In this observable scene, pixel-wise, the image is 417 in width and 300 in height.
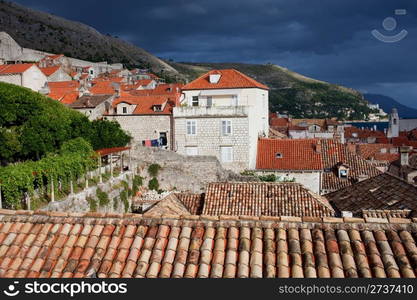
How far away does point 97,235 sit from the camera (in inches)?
254

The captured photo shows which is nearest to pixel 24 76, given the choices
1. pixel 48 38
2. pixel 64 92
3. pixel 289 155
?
pixel 64 92

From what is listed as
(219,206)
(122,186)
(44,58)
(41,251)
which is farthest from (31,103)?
(44,58)

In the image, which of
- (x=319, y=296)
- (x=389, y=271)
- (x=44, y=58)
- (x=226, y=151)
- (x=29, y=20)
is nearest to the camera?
(x=319, y=296)

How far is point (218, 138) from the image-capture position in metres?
33.6

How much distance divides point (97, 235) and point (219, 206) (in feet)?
38.4

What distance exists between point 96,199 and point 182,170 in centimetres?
959

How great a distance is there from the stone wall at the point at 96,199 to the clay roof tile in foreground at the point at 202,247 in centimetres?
1099

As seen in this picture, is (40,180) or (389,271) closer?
(389,271)

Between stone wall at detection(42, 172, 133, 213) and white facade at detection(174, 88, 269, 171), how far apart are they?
827cm

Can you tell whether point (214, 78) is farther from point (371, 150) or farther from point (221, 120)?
point (371, 150)

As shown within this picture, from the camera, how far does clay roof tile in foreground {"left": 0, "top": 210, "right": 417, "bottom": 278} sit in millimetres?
5551

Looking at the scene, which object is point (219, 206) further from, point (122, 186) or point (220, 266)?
point (220, 266)

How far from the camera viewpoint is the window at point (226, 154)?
3347cm

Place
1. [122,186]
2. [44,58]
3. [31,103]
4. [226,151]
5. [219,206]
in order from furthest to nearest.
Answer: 1. [44,58]
2. [226,151]
3. [31,103]
4. [122,186]
5. [219,206]
